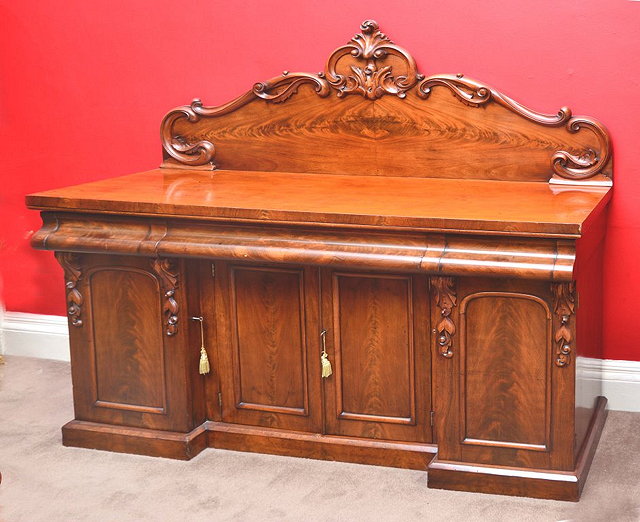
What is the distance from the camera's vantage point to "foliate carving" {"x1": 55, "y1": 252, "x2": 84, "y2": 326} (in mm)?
3395

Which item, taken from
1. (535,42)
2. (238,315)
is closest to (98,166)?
(238,315)

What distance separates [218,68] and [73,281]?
41.8 inches

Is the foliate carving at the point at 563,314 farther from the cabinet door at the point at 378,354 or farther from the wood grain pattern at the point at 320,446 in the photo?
the wood grain pattern at the point at 320,446

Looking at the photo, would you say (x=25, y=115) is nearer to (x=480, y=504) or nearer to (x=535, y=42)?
(x=535, y=42)

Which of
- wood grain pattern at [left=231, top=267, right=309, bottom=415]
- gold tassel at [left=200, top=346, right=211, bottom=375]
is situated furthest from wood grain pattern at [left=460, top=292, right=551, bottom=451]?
gold tassel at [left=200, top=346, right=211, bottom=375]

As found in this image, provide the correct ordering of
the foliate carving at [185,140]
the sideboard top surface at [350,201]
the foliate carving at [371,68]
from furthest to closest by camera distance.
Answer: the foliate carving at [185,140], the foliate carving at [371,68], the sideboard top surface at [350,201]

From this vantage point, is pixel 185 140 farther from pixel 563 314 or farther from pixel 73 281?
pixel 563 314

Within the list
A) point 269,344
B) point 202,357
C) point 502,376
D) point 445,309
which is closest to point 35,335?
point 202,357

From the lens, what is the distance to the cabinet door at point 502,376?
2971mm

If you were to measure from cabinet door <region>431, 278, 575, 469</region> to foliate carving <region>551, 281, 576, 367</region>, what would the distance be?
13 mm

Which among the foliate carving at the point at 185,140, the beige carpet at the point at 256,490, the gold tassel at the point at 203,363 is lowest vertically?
the beige carpet at the point at 256,490

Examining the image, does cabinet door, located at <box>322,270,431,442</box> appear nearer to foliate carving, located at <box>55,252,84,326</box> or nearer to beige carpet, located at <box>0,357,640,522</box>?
beige carpet, located at <box>0,357,640,522</box>

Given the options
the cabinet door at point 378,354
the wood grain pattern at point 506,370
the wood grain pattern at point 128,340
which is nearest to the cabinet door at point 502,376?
the wood grain pattern at point 506,370

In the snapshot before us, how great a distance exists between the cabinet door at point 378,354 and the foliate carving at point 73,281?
854 mm
